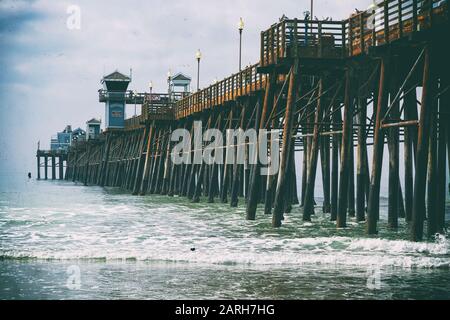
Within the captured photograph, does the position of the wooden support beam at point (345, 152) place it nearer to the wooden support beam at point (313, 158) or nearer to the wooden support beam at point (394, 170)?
the wooden support beam at point (394, 170)

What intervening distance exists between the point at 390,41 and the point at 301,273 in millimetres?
7063

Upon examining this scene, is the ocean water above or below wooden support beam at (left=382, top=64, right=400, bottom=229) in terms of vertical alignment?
below

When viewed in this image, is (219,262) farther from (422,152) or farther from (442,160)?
(442,160)

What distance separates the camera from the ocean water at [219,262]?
10.2 meters

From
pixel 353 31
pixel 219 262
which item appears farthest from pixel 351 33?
pixel 219 262

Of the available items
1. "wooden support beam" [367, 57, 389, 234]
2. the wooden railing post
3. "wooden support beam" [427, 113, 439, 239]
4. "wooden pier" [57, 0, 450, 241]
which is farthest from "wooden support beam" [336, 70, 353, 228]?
the wooden railing post

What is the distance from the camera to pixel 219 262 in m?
13.2

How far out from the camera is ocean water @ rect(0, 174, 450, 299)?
1016 centimetres

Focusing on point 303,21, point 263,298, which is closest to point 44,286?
point 263,298

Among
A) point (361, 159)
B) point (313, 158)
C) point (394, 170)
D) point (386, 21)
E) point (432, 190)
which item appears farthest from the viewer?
point (313, 158)

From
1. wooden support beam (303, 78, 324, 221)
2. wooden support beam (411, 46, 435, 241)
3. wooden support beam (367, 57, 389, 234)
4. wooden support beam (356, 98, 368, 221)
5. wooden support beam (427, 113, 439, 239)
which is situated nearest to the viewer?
wooden support beam (411, 46, 435, 241)

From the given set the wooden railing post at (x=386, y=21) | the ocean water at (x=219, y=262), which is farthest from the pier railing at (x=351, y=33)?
the ocean water at (x=219, y=262)

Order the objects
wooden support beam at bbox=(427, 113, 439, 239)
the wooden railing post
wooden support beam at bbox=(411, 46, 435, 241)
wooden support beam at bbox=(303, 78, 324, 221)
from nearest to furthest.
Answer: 1. wooden support beam at bbox=(411, 46, 435, 241)
2. wooden support beam at bbox=(427, 113, 439, 239)
3. the wooden railing post
4. wooden support beam at bbox=(303, 78, 324, 221)

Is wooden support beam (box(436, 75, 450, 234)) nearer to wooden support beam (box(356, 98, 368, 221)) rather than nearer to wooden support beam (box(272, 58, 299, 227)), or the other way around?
wooden support beam (box(356, 98, 368, 221))
